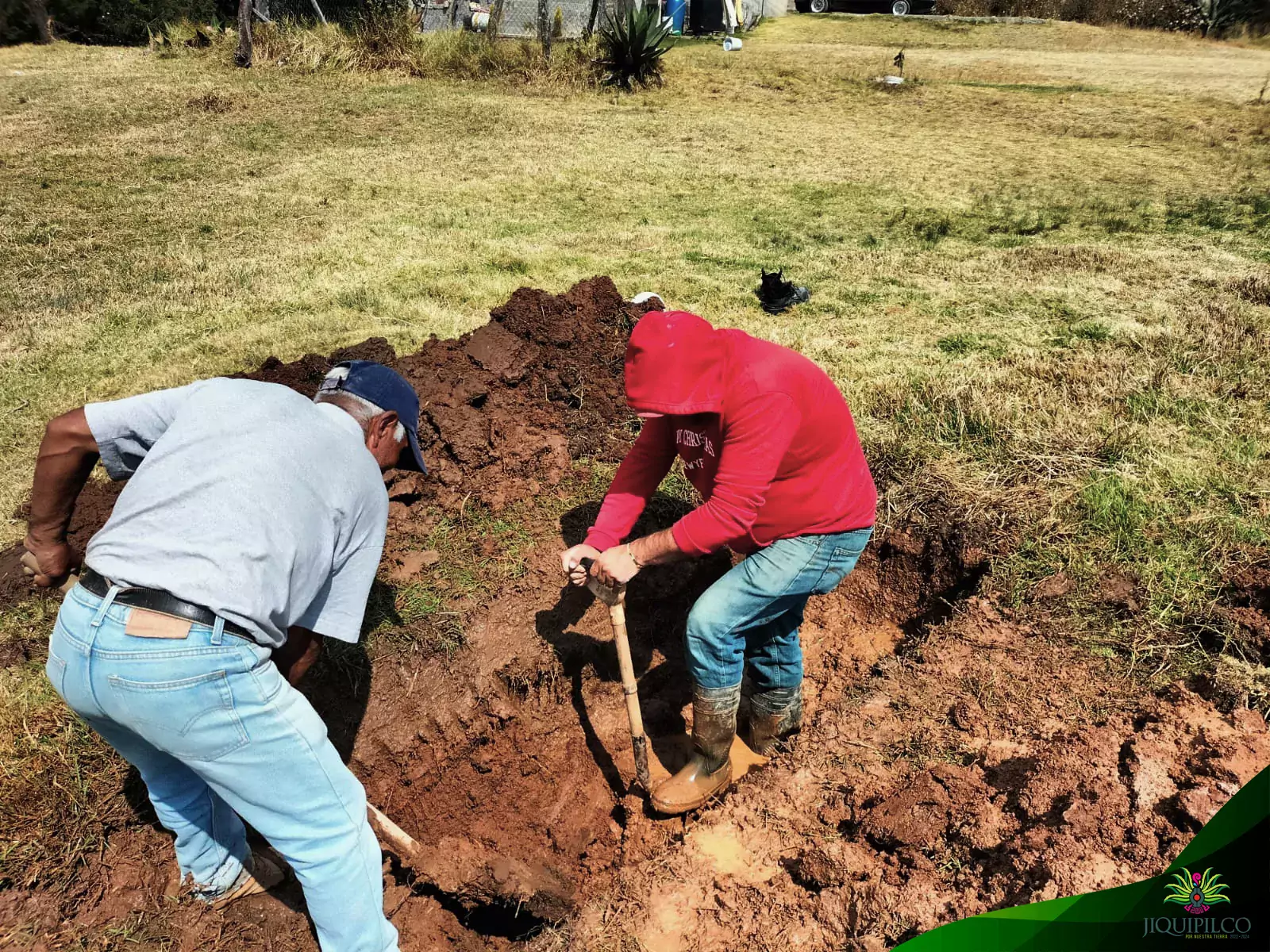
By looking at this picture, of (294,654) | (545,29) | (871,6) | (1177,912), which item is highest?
(871,6)

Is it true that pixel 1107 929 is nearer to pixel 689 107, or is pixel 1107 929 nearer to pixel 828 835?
pixel 828 835

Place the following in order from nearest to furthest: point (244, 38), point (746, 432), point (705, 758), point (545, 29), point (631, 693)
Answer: point (746, 432), point (631, 693), point (705, 758), point (244, 38), point (545, 29)

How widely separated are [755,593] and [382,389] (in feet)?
4.78

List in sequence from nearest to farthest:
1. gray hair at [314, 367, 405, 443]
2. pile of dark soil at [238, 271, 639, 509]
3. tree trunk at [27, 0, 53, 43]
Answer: gray hair at [314, 367, 405, 443], pile of dark soil at [238, 271, 639, 509], tree trunk at [27, 0, 53, 43]

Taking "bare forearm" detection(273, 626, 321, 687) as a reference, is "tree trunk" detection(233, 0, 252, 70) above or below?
above

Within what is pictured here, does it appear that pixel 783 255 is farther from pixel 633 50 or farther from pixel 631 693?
pixel 633 50

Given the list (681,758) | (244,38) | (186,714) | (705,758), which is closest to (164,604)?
(186,714)

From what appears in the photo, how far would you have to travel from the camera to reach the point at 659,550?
2.87 metres

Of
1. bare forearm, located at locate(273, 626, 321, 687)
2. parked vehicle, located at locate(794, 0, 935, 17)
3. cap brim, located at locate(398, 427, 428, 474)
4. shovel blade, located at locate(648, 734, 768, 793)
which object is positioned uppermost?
parked vehicle, located at locate(794, 0, 935, 17)

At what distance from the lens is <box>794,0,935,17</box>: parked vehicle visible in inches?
1163

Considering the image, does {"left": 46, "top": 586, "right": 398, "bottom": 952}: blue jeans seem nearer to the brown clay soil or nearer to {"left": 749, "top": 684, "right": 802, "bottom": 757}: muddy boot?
the brown clay soil

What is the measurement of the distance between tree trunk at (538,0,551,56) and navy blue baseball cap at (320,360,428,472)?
15.6 metres

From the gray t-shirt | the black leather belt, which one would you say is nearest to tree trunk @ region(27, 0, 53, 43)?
the gray t-shirt

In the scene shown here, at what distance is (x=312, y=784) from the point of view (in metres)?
2.16
